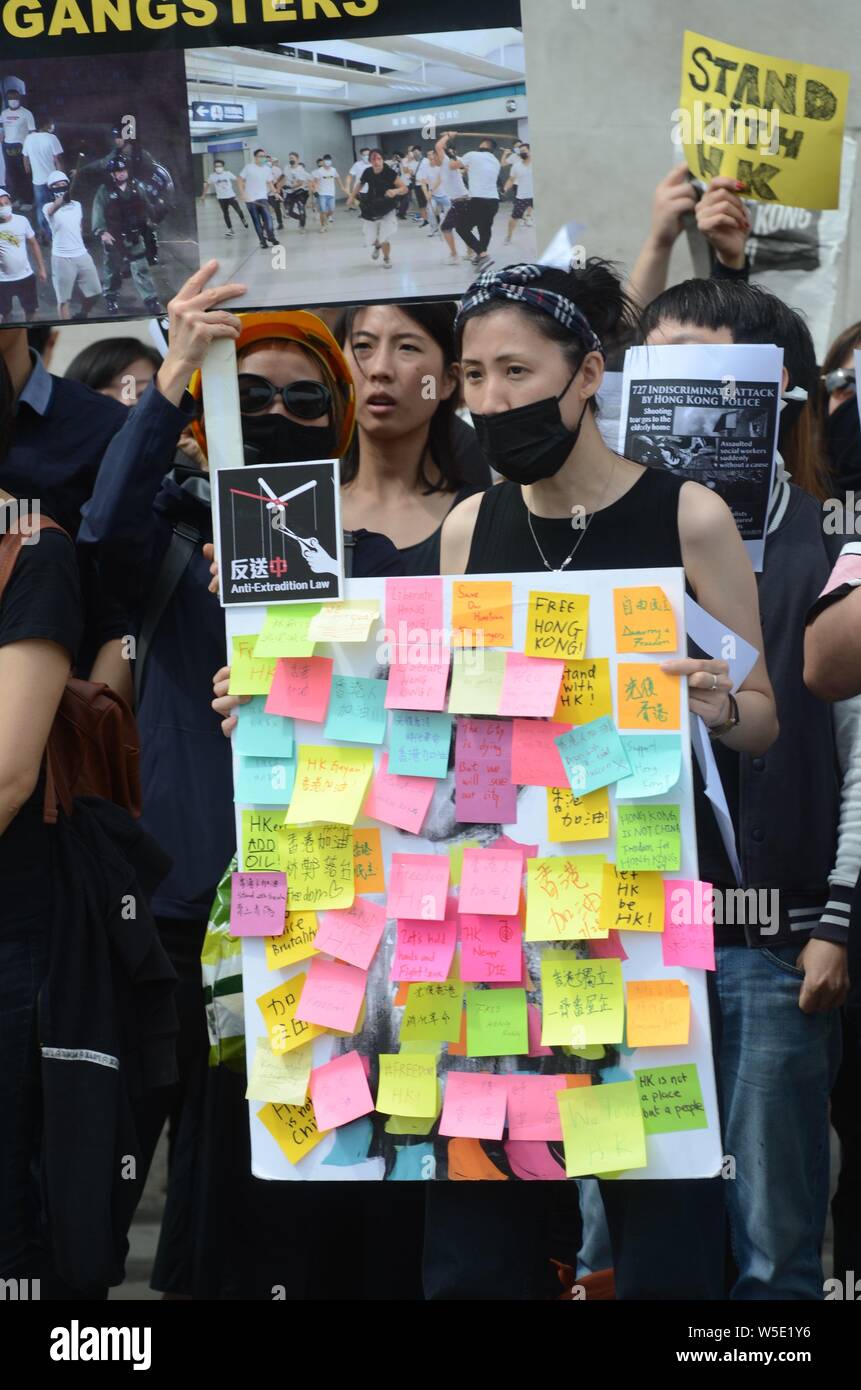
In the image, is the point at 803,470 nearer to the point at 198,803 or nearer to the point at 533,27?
the point at 198,803

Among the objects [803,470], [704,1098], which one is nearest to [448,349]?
[803,470]

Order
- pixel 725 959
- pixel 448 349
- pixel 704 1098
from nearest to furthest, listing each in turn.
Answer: pixel 704 1098
pixel 725 959
pixel 448 349

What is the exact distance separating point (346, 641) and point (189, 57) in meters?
1.02

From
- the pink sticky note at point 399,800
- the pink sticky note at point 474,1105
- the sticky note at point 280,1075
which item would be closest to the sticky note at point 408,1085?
the pink sticky note at point 474,1105

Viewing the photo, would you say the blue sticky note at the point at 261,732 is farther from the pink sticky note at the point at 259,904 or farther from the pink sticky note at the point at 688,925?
the pink sticky note at the point at 688,925

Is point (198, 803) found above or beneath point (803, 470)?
beneath

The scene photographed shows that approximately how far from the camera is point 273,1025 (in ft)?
9.29

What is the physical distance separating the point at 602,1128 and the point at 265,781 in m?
0.78

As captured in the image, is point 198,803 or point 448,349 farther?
point 448,349

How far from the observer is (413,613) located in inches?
109

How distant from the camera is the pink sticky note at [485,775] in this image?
2742 millimetres

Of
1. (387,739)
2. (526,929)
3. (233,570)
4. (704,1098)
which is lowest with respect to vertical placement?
(704,1098)

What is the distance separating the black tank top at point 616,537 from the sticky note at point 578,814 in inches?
14.8

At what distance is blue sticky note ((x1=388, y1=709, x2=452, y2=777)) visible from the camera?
109 inches
